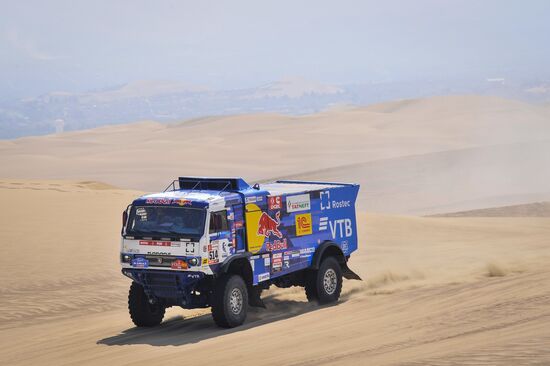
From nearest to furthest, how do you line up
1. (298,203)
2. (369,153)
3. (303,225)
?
(298,203)
(303,225)
(369,153)

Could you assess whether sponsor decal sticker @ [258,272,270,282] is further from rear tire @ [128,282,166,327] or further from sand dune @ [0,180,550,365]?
rear tire @ [128,282,166,327]

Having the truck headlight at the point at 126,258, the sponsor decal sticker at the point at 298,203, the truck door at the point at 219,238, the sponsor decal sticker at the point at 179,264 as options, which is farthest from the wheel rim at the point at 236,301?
the sponsor decal sticker at the point at 298,203

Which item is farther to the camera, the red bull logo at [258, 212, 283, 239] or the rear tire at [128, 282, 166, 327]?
the red bull logo at [258, 212, 283, 239]

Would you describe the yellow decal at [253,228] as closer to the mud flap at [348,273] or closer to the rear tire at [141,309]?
the rear tire at [141,309]

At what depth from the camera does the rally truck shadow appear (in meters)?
14.5

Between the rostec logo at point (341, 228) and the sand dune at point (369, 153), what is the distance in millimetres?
24540

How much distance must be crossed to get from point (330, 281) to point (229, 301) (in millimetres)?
2917

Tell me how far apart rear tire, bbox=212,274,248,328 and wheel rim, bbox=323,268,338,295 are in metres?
2.30

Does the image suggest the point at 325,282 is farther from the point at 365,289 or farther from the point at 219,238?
the point at 219,238

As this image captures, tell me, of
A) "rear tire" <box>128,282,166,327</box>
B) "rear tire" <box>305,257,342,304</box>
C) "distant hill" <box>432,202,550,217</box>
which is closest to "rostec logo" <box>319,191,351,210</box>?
"rear tire" <box>305,257,342,304</box>

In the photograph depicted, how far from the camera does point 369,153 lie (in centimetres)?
7288

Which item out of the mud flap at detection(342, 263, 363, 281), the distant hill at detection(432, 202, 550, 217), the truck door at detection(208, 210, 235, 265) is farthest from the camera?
the distant hill at detection(432, 202, 550, 217)

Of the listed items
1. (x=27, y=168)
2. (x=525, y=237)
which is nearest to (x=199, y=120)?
(x=27, y=168)

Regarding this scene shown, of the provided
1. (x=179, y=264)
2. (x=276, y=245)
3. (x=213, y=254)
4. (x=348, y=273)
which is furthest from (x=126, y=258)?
(x=348, y=273)
